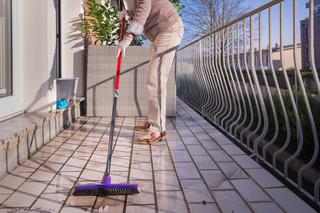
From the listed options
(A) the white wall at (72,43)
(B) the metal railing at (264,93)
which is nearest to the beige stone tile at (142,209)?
(B) the metal railing at (264,93)

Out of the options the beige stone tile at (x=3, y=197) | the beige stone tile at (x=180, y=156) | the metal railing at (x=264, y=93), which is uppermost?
the metal railing at (x=264, y=93)

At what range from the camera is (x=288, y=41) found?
2209 mm

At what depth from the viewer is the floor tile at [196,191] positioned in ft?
5.99

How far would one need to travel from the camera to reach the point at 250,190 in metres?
1.94

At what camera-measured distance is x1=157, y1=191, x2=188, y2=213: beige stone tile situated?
170 centimetres

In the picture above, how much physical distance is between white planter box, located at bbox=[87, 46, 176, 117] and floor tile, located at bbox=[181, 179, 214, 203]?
8.00ft

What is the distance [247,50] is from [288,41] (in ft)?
2.56

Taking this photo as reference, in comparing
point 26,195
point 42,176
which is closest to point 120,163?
point 42,176

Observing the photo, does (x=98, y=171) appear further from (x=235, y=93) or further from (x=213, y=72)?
(x=213, y=72)

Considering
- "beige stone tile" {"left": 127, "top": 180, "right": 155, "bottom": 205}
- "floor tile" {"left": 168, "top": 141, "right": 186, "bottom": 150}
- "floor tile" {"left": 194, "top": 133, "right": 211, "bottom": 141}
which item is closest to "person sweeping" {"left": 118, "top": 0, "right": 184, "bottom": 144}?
"floor tile" {"left": 168, "top": 141, "right": 186, "bottom": 150}

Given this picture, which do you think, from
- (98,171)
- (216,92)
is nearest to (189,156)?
(98,171)

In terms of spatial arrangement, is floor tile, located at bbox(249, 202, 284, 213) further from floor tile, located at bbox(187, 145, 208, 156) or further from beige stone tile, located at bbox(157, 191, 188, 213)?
floor tile, located at bbox(187, 145, 208, 156)

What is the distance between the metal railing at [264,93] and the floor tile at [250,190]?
0.21 m

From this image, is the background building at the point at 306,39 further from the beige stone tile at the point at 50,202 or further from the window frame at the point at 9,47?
the window frame at the point at 9,47
